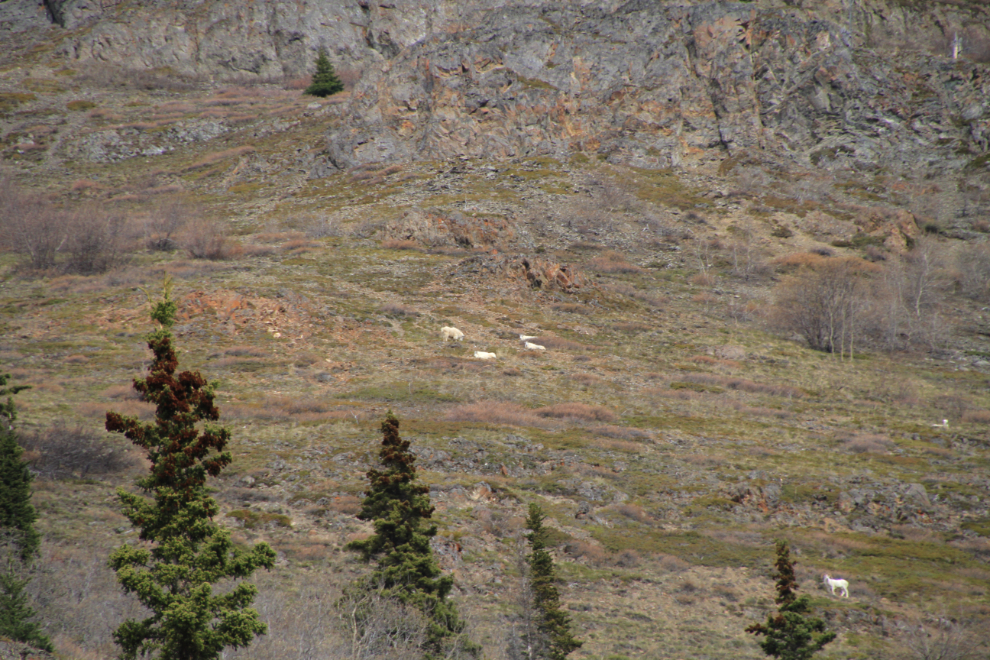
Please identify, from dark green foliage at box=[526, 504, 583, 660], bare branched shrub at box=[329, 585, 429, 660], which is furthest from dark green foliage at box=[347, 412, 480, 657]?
dark green foliage at box=[526, 504, 583, 660]

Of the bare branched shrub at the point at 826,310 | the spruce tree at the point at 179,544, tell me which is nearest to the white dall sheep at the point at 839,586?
the spruce tree at the point at 179,544

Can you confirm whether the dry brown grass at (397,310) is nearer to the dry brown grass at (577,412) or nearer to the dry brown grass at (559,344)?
the dry brown grass at (559,344)

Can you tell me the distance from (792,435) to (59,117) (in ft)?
356

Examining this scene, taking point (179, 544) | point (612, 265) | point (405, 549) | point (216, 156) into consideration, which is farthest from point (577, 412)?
point (216, 156)

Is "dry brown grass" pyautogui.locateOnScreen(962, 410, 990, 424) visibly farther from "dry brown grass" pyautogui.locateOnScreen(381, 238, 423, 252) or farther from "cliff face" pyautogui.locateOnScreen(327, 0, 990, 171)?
"cliff face" pyautogui.locateOnScreen(327, 0, 990, 171)

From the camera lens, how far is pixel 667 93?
91.6 metres

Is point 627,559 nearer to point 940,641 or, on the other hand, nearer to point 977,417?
point 940,641

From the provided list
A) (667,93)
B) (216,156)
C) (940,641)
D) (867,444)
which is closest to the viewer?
(940,641)

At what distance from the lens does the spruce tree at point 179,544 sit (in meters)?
6.44

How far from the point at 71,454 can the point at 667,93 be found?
308 ft

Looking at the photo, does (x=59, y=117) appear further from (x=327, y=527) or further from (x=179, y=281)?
(x=327, y=527)

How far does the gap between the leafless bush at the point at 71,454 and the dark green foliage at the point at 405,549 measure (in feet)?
38.1

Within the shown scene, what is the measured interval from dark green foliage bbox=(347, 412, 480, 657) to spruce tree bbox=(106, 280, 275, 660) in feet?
Answer: 17.4

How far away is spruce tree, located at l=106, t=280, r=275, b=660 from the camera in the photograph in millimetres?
6441
